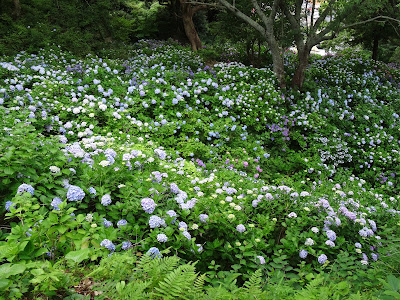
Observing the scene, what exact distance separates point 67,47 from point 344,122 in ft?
25.3

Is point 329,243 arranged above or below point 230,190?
below

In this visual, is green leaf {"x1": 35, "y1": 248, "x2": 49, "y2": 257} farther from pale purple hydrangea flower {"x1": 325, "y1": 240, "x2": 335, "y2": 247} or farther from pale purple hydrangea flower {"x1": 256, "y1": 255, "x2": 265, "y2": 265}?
pale purple hydrangea flower {"x1": 325, "y1": 240, "x2": 335, "y2": 247}

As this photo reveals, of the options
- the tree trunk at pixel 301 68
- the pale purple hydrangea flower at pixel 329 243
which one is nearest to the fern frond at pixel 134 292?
the pale purple hydrangea flower at pixel 329 243

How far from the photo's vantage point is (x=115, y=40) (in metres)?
11.1

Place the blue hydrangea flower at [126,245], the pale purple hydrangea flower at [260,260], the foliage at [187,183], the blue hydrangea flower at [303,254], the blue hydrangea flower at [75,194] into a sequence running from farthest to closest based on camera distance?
the blue hydrangea flower at [303,254]
the pale purple hydrangea flower at [260,260]
the blue hydrangea flower at [75,194]
the blue hydrangea flower at [126,245]
the foliage at [187,183]

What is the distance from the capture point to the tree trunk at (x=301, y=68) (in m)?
Result: 7.17

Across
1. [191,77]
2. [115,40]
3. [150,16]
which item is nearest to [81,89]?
[191,77]

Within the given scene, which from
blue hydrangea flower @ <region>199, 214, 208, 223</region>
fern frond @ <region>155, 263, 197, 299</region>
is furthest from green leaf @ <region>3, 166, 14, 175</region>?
blue hydrangea flower @ <region>199, 214, 208, 223</region>

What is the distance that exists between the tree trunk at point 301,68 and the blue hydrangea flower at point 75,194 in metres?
6.58

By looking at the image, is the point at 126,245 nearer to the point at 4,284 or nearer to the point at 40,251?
the point at 40,251

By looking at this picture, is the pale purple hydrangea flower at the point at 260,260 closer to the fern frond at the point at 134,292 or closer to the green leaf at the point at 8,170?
the fern frond at the point at 134,292

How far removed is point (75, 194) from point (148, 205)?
24.5 inches

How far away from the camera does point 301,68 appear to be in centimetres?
730

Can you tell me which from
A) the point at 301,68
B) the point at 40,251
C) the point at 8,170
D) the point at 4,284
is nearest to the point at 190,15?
the point at 301,68
